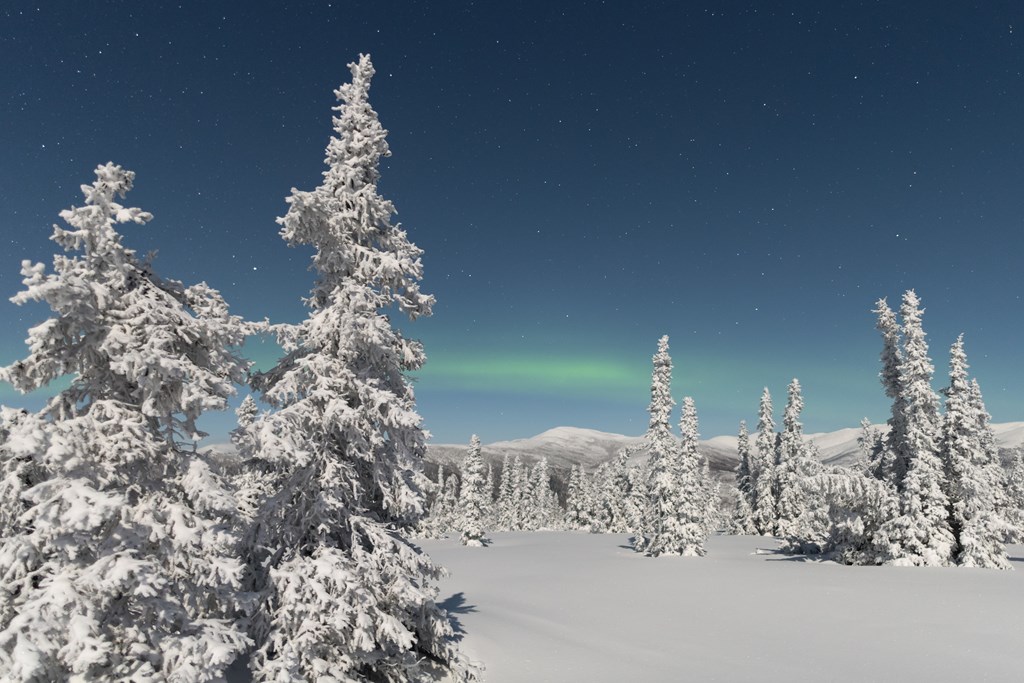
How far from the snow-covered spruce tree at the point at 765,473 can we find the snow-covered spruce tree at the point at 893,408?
26.3 metres

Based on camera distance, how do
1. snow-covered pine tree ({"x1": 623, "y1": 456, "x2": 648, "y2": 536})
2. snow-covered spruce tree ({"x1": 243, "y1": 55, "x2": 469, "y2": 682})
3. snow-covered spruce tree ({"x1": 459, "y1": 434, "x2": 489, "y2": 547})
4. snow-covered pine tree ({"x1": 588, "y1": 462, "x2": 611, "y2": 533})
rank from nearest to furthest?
snow-covered spruce tree ({"x1": 243, "y1": 55, "x2": 469, "y2": 682}), snow-covered spruce tree ({"x1": 459, "y1": 434, "x2": 489, "y2": 547}), snow-covered pine tree ({"x1": 623, "y1": 456, "x2": 648, "y2": 536}), snow-covered pine tree ({"x1": 588, "y1": 462, "x2": 611, "y2": 533})

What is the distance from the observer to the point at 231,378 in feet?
30.6

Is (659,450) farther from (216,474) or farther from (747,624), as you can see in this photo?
(216,474)

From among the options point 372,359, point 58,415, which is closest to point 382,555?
point 372,359

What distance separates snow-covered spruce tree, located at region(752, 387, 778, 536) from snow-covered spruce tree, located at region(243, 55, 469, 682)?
57375mm

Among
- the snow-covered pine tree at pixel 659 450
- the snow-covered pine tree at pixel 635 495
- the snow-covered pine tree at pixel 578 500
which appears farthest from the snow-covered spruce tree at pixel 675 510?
the snow-covered pine tree at pixel 578 500

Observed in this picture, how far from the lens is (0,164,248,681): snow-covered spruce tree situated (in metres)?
7.04

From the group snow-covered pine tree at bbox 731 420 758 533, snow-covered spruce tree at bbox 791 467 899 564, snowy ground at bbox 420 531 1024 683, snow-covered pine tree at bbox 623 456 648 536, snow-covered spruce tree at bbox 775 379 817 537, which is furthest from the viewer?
snow-covered pine tree at bbox 623 456 648 536

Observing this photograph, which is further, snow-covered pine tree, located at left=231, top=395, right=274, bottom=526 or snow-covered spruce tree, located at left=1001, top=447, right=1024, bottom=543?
snow-covered spruce tree, located at left=1001, top=447, right=1024, bottom=543

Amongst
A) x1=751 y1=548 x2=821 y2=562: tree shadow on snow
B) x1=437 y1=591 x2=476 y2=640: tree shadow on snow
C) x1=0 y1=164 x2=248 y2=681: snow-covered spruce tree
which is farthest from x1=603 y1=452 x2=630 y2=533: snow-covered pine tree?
x1=0 y1=164 x2=248 y2=681: snow-covered spruce tree

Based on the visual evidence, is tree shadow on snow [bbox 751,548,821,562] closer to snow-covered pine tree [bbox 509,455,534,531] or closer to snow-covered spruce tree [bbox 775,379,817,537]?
snow-covered spruce tree [bbox 775,379,817,537]

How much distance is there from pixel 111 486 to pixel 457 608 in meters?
17.2

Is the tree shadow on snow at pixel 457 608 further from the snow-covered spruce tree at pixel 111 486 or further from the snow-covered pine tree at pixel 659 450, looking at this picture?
the snow-covered pine tree at pixel 659 450

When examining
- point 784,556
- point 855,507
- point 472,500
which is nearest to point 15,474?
point 855,507
